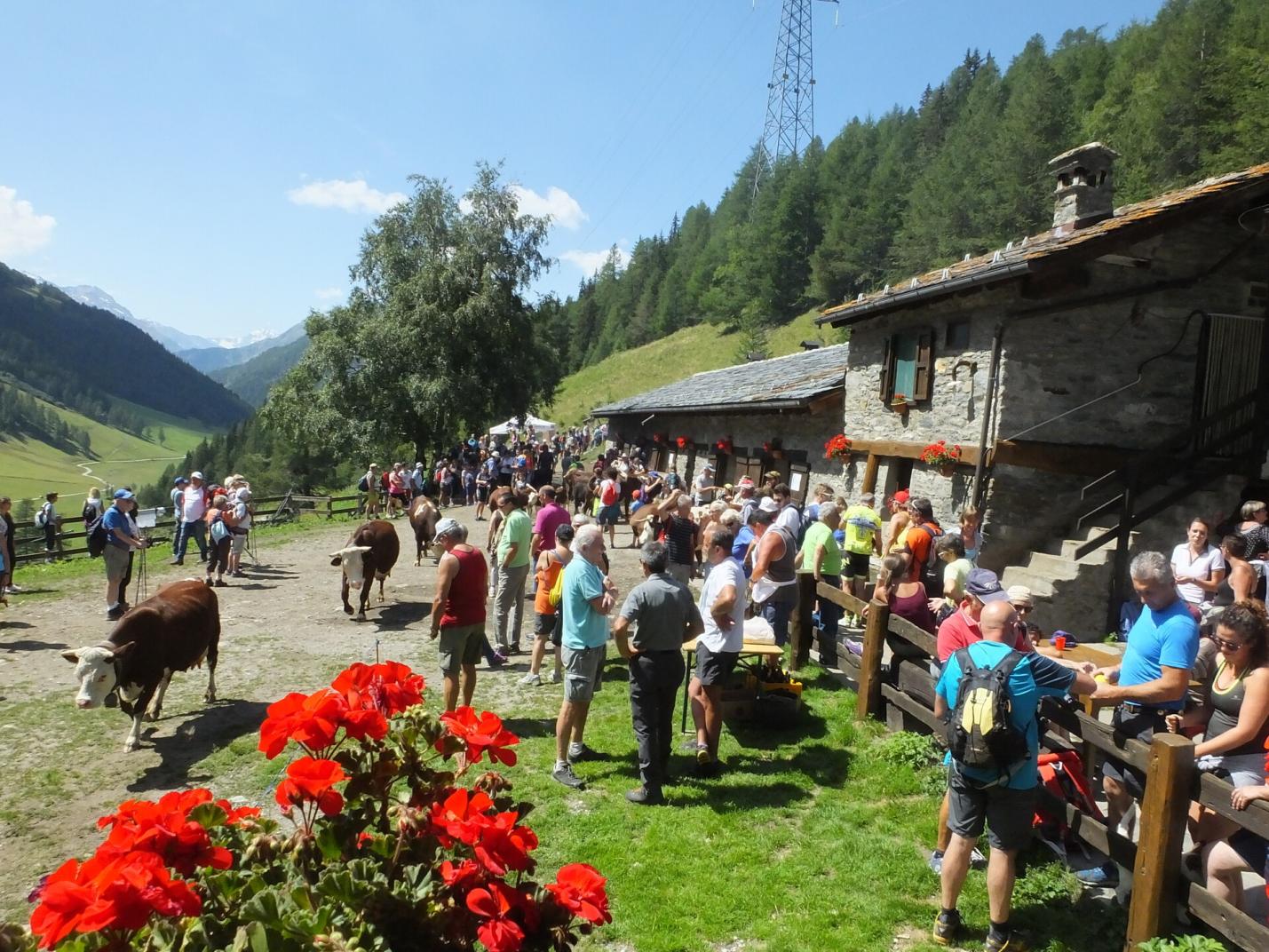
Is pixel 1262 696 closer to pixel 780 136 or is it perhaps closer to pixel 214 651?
pixel 214 651

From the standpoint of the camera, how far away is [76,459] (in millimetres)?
161875

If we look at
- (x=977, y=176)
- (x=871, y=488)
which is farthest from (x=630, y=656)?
(x=977, y=176)

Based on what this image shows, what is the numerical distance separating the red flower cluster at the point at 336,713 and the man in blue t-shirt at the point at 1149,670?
13.2 feet

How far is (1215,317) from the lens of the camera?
11781 mm

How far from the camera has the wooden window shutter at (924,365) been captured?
1315cm

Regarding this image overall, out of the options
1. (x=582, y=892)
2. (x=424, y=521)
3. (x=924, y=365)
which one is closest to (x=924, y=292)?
(x=924, y=365)

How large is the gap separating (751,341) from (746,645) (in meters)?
51.5

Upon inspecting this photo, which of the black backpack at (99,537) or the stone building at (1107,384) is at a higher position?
the stone building at (1107,384)

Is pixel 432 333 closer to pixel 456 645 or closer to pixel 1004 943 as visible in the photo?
pixel 456 645

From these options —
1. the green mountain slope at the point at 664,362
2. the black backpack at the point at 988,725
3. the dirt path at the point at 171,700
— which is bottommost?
the dirt path at the point at 171,700

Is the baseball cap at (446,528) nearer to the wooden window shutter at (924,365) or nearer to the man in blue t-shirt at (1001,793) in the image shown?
the man in blue t-shirt at (1001,793)

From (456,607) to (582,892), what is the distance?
518cm

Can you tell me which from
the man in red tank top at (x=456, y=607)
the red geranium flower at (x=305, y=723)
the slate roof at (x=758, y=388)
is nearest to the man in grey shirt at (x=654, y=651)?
the man in red tank top at (x=456, y=607)

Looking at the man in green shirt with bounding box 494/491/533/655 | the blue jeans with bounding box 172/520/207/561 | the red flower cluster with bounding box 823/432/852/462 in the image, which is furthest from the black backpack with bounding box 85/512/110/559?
the red flower cluster with bounding box 823/432/852/462
